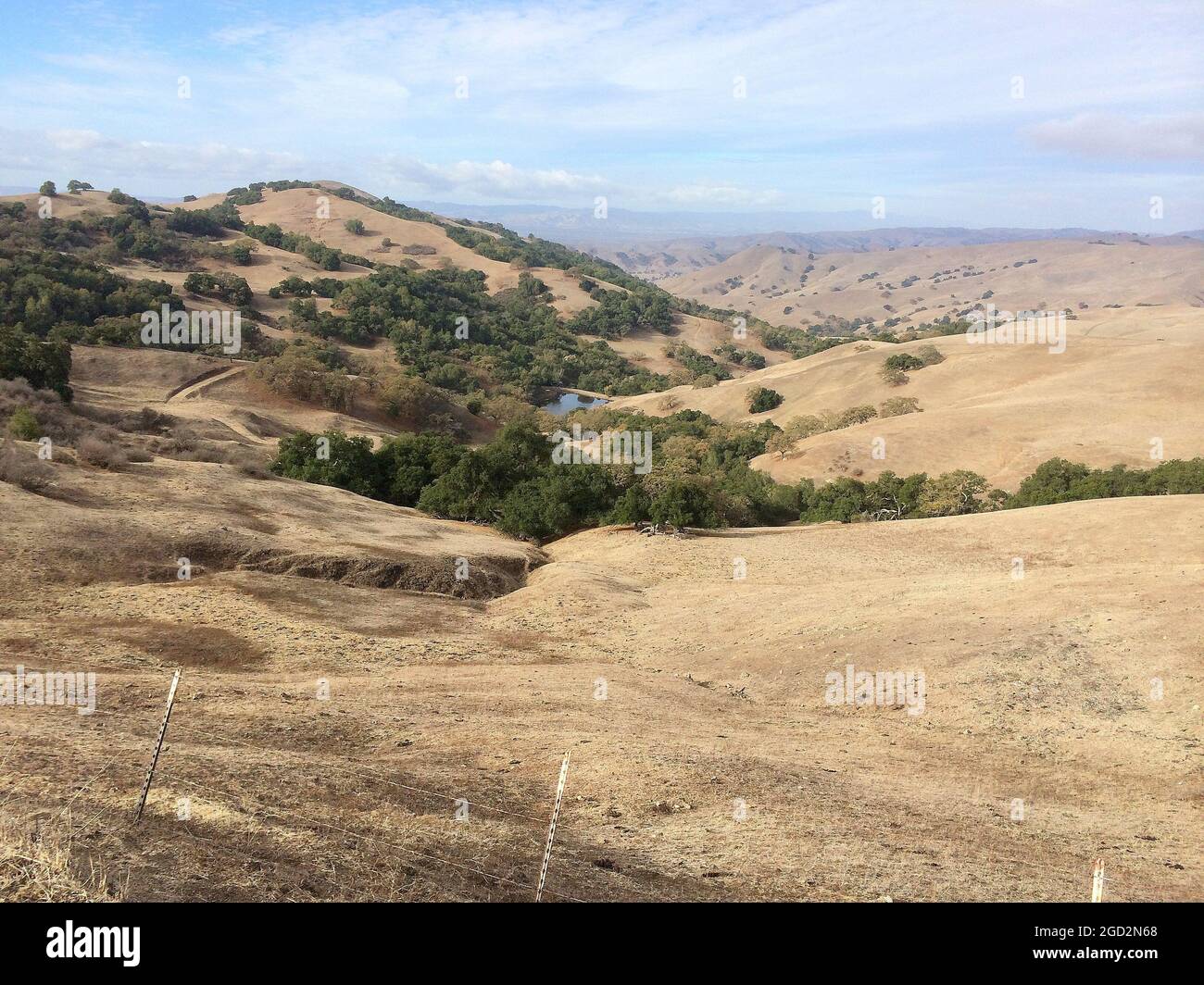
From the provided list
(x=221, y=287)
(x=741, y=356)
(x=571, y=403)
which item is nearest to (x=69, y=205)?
(x=221, y=287)

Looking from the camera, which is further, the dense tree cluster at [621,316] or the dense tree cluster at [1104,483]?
the dense tree cluster at [621,316]

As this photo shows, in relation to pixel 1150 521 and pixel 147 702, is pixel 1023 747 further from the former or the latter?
pixel 1150 521

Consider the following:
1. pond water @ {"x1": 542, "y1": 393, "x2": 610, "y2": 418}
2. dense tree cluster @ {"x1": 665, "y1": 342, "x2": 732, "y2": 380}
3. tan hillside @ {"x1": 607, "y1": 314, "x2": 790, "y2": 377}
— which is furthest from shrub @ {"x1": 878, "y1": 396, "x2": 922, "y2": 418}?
tan hillside @ {"x1": 607, "y1": 314, "x2": 790, "y2": 377}

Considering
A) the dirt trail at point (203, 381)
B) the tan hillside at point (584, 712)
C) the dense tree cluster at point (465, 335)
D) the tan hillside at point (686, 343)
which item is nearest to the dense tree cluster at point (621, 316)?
the tan hillside at point (686, 343)

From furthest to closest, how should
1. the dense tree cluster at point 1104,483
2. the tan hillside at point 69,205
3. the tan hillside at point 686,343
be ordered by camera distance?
the tan hillside at point 686,343 < the tan hillside at point 69,205 < the dense tree cluster at point 1104,483

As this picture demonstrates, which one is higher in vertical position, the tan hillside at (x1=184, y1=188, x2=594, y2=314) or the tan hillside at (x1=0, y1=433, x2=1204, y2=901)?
the tan hillside at (x1=184, y1=188, x2=594, y2=314)

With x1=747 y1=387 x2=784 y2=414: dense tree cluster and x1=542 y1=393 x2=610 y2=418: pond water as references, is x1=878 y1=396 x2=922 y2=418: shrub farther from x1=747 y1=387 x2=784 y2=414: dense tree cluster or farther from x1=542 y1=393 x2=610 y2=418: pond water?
x1=542 y1=393 x2=610 y2=418: pond water

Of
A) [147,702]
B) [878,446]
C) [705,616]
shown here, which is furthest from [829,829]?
[878,446]

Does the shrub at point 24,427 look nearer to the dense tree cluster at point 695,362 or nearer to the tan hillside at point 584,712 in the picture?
the tan hillside at point 584,712
